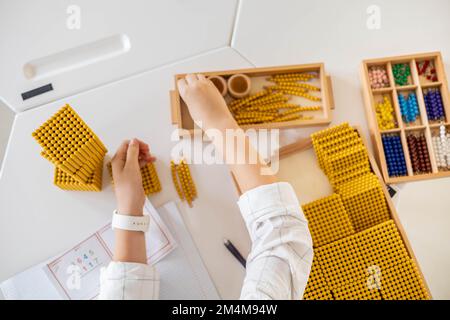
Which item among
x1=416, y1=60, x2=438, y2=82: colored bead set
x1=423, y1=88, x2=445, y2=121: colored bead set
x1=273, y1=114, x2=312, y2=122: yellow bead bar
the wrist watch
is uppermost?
x1=416, y1=60, x2=438, y2=82: colored bead set

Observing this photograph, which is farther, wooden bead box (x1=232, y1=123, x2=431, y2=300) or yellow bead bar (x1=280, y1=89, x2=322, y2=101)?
yellow bead bar (x1=280, y1=89, x2=322, y2=101)

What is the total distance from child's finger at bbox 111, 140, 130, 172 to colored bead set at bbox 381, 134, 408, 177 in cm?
71

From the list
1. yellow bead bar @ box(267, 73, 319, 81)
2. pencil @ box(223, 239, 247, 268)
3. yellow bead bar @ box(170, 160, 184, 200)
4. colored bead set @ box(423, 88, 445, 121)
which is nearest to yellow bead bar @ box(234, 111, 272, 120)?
yellow bead bar @ box(267, 73, 319, 81)

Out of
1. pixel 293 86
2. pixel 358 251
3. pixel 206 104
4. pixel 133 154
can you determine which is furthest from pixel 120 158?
pixel 358 251

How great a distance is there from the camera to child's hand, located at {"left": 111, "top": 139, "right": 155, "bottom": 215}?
3.26 feet

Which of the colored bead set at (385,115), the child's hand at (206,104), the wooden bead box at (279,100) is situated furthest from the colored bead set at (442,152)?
the child's hand at (206,104)

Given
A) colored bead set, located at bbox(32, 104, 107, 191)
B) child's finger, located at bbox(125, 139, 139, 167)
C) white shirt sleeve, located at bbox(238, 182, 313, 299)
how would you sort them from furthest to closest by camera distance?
child's finger, located at bbox(125, 139, 139, 167) → colored bead set, located at bbox(32, 104, 107, 191) → white shirt sleeve, located at bbox(238, 182, 313, 299)

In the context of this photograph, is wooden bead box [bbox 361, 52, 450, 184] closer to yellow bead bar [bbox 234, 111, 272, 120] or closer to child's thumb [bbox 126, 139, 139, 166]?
yellow bead bar [bbox 234, 111, 272, 120]

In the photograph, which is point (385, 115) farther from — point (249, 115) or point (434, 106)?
point (249, 115)

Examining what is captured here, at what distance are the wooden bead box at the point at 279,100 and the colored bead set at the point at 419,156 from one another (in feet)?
0.80

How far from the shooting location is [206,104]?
100 centimetres

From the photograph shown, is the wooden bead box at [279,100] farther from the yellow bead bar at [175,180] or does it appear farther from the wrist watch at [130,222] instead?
the wrist watch at [130,222]

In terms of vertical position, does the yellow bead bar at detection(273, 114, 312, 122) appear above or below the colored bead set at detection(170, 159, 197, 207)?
above

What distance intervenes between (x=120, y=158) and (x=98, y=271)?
0.99 ft
